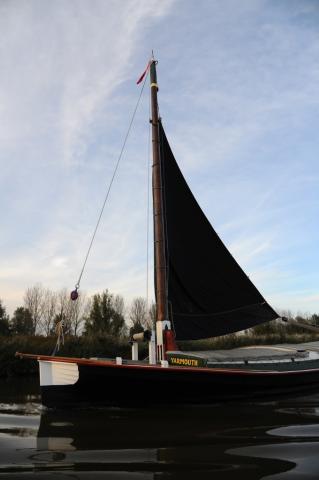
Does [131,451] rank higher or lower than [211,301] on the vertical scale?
lower

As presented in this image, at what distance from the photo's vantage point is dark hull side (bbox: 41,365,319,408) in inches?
300

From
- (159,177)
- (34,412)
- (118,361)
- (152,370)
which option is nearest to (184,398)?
(152,370)

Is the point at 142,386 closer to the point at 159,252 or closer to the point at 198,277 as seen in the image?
the point at 159,252

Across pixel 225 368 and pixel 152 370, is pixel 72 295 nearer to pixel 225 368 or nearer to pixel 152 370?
pixel 152 370

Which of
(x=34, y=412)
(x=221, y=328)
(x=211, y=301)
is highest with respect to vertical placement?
(x=211, y=301)

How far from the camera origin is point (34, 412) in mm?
8453

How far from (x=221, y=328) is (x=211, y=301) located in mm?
767

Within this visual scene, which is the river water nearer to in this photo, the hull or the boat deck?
the hull

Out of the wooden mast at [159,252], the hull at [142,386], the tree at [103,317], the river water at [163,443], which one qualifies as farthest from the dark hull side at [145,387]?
the tree at [103,317]

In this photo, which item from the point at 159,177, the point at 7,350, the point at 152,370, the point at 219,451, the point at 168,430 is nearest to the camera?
the point at 219,451

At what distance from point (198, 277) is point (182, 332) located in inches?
61.9

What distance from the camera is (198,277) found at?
11.3 metres

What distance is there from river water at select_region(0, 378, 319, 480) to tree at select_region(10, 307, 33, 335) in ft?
119

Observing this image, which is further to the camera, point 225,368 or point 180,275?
point 180,275
